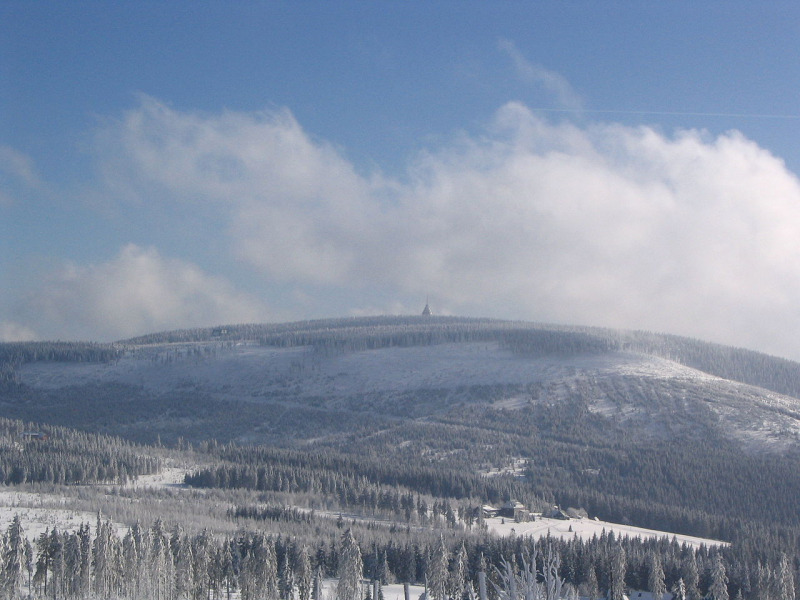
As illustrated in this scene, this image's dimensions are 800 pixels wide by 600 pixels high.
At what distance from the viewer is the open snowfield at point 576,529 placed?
419ft

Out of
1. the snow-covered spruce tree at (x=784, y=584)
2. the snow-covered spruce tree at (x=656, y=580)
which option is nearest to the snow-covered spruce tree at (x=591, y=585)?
the snow-covered spruce tree at (x=656, y=580)

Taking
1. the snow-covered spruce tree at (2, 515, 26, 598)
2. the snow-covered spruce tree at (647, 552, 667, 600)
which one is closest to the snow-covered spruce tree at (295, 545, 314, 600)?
the snow-covered spruce tree at (2, 515, 26, 598)

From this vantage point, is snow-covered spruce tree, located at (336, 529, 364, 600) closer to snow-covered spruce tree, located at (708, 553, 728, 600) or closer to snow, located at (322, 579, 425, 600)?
snow, located at (322, 579, 425, 600)

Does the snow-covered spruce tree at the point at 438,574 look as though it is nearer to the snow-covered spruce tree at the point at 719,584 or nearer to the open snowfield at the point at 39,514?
the snow-covered spruce tree at the point at 719,584

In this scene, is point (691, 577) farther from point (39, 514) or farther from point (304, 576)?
point (39, 514)

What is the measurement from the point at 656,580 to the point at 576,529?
35844mm

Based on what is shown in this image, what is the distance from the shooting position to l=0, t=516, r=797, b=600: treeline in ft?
292

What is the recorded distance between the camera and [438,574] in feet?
291

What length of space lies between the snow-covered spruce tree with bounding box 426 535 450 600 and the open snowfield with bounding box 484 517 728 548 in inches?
1429

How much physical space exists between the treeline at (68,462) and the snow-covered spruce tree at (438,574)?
92.7 meters

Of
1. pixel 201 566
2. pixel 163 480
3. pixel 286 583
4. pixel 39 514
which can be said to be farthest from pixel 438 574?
pixel 163 480

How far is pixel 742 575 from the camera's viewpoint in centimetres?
9988

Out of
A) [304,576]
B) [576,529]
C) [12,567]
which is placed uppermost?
[12,567]

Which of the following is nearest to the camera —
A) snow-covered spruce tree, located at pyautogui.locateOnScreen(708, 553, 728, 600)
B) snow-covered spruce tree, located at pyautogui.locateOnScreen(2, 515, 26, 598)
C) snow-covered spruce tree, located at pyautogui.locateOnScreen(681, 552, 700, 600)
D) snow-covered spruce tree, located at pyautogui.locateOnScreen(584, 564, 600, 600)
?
snow-covered spruce tree, located at pyautogui.locateOnScreen(2, 515, 26, 598)
